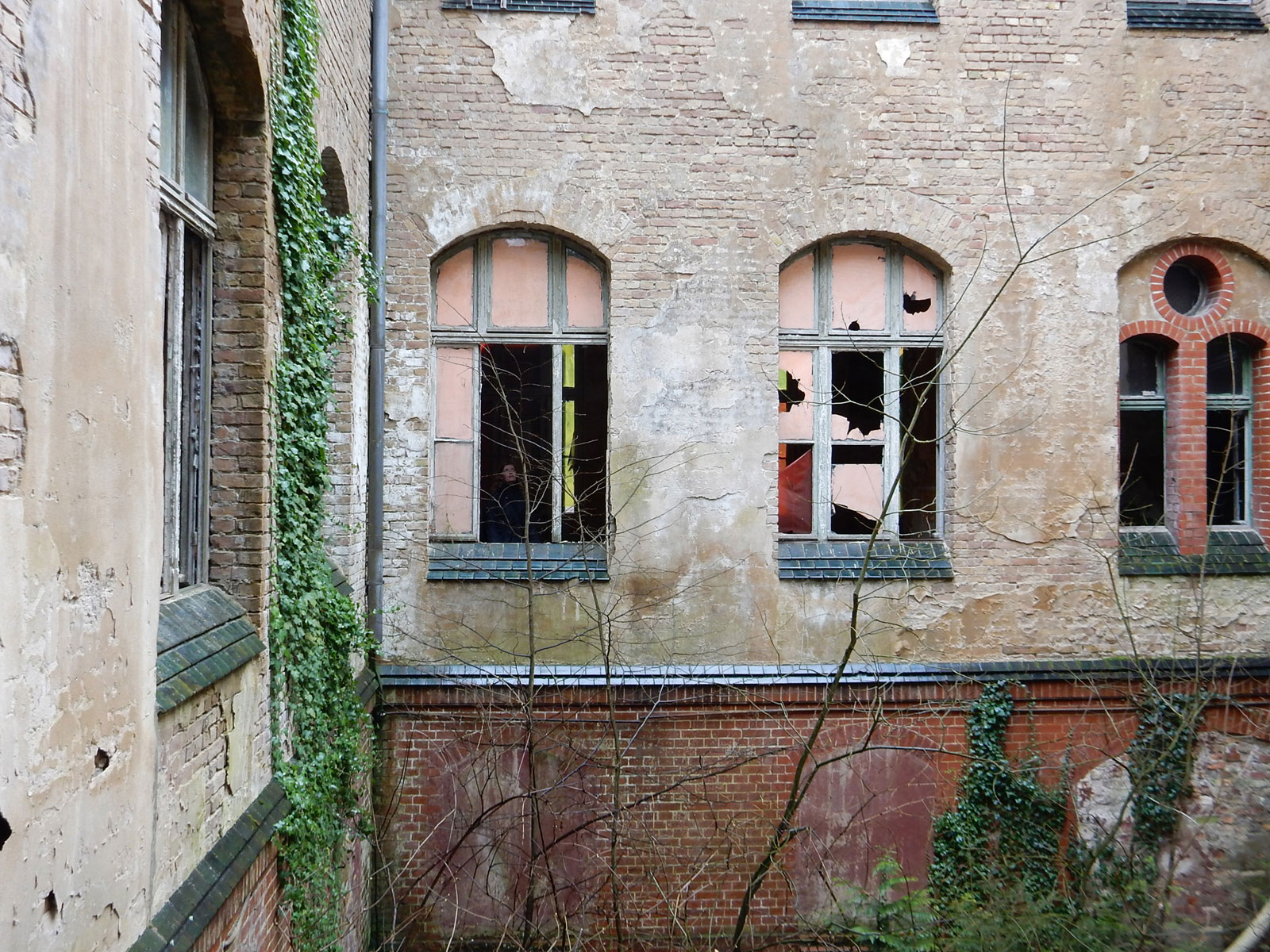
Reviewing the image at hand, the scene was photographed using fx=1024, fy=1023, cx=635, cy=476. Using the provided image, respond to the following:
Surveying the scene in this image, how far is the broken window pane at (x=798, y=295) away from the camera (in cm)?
799

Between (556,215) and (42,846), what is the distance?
602cm

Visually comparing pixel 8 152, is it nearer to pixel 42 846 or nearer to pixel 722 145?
pixel 42 846

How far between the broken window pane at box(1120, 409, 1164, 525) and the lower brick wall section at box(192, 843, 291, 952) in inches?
268

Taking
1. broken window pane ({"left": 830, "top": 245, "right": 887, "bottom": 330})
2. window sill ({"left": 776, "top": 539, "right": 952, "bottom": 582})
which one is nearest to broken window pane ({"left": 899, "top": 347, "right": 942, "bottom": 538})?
window sill ({"left": 776, "top": 539, "right": 952, "bottom": 582})

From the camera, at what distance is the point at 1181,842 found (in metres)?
7.71

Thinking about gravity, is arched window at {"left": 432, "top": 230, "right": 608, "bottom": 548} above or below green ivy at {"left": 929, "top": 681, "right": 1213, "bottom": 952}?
above

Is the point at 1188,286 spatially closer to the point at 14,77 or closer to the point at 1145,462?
the point at 1145,462

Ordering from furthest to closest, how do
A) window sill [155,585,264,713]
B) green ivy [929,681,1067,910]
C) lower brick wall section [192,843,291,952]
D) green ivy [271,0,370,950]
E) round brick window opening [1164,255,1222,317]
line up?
round brick window opening [1164,255,1222,317] → green ivy [929,681,1067,910] → green ivy [271,0,370,950] → lower brick wall section [192,843,291,952] → window sill [155,585,264,713]

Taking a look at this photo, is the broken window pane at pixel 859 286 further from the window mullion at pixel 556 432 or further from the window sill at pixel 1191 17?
the window sill at pixel 1191 17

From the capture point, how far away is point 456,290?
7.82 meters

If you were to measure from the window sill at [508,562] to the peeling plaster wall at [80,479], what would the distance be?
4.53 metres

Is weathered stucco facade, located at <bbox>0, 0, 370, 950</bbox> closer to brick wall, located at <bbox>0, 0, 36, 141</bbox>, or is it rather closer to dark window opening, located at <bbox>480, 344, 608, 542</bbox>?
brick wall, located at <bbox>0, 0, 36, 141</bbox>

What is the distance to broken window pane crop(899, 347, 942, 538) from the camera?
8.04 m

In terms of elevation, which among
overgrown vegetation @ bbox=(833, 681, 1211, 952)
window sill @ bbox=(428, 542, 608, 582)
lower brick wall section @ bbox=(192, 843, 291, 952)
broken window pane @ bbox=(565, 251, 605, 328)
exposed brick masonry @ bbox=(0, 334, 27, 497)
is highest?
broken window pane @ bbox=(565, 251, 605, 328)
